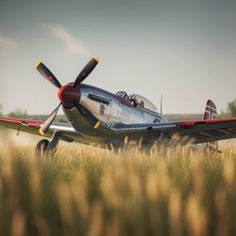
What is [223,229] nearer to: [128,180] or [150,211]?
[150,211]

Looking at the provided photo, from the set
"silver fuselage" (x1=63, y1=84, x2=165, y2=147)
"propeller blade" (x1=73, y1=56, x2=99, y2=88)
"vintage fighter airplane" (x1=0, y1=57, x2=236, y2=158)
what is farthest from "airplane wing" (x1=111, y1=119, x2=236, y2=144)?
"propeller blade" (x1=73, y1=56, x2=99, y2=88)

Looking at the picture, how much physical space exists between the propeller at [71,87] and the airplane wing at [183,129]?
3.75ft

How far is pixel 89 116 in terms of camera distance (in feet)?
38.3

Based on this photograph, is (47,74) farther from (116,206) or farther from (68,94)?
(116,206)

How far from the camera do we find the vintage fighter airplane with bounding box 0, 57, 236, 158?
1148cm

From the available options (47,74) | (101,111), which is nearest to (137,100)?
(101,111)

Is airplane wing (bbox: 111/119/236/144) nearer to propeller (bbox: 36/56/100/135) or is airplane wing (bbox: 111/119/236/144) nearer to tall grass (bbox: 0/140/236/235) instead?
propeller (bbox: 36/56/100/135)

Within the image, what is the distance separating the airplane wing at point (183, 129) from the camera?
12.3m

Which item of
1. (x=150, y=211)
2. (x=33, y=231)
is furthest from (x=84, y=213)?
(x=33, y=231)

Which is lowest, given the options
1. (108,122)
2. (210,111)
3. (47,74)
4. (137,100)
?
(108,122)

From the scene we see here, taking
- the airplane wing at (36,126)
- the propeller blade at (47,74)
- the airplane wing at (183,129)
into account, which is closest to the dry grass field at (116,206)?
the propeller blade at (47,74)

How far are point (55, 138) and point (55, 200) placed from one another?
1116 centimetres

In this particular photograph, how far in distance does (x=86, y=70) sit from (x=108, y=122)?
1754 mm

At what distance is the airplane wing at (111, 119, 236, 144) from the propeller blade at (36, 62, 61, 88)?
221 cm
